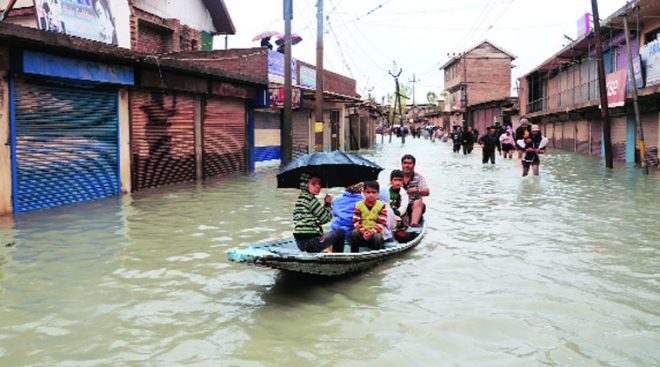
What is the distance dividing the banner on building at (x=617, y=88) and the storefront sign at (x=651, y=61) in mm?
1796

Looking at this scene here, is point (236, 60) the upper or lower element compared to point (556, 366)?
upper

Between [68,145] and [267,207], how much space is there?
14.6ft

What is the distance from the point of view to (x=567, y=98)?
3550 cm

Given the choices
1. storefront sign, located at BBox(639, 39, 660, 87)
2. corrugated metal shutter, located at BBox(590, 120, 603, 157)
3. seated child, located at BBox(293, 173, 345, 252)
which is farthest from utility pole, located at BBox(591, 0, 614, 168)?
seated child, located at BBox(293, 173, 345, 252)

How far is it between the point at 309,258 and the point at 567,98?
108 ft

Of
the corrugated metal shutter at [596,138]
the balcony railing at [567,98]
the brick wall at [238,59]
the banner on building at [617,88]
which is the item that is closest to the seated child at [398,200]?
the brick wall at [238,59]

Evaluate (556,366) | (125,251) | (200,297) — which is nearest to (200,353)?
(200,297)

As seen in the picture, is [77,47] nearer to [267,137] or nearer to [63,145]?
[63,145]

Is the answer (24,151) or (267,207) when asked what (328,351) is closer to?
(267,207)

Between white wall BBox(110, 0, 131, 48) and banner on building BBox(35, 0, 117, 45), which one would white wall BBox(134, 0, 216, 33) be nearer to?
white wall BBox(110, 0, 131, 48)

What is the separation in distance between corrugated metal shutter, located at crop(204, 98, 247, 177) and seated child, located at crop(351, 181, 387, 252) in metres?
13.1

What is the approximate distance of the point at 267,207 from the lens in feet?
43.5

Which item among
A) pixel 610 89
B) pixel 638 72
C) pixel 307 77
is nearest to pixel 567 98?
pixel 610 89

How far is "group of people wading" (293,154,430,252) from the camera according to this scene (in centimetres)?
676
